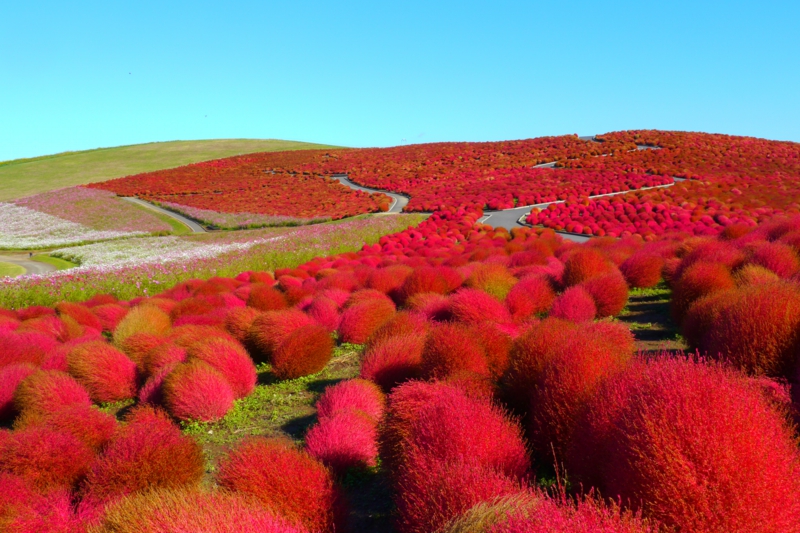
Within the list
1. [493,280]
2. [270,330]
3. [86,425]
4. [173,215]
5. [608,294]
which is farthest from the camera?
[173,215]

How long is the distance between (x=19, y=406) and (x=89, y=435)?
2.49 m

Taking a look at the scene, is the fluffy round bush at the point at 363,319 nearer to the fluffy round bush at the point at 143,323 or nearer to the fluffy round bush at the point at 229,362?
the fluffy round bush at the point at 229,362

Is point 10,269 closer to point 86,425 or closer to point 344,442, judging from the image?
point 86,425

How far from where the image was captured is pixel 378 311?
10055 millimetres

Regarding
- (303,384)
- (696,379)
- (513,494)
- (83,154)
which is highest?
(83,154)

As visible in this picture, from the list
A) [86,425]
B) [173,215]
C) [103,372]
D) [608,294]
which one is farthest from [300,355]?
[173,215]

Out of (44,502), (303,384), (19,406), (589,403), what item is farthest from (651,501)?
(19,406)

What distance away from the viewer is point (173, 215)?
151 feet

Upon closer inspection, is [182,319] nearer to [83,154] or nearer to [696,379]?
[696,379]

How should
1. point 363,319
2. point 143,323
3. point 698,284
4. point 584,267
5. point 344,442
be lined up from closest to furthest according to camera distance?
point 344,442
point 698,284
point 363,319
point 584,267
point 143,323

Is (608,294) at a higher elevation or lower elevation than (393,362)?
higher

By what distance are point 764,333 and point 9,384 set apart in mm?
8681

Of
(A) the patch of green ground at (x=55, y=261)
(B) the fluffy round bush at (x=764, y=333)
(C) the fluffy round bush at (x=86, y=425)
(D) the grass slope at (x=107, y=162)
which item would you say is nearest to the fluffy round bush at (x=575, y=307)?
(B) the fluffy round bush at (x=764, y=333)

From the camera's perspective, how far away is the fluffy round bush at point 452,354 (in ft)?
19.2
